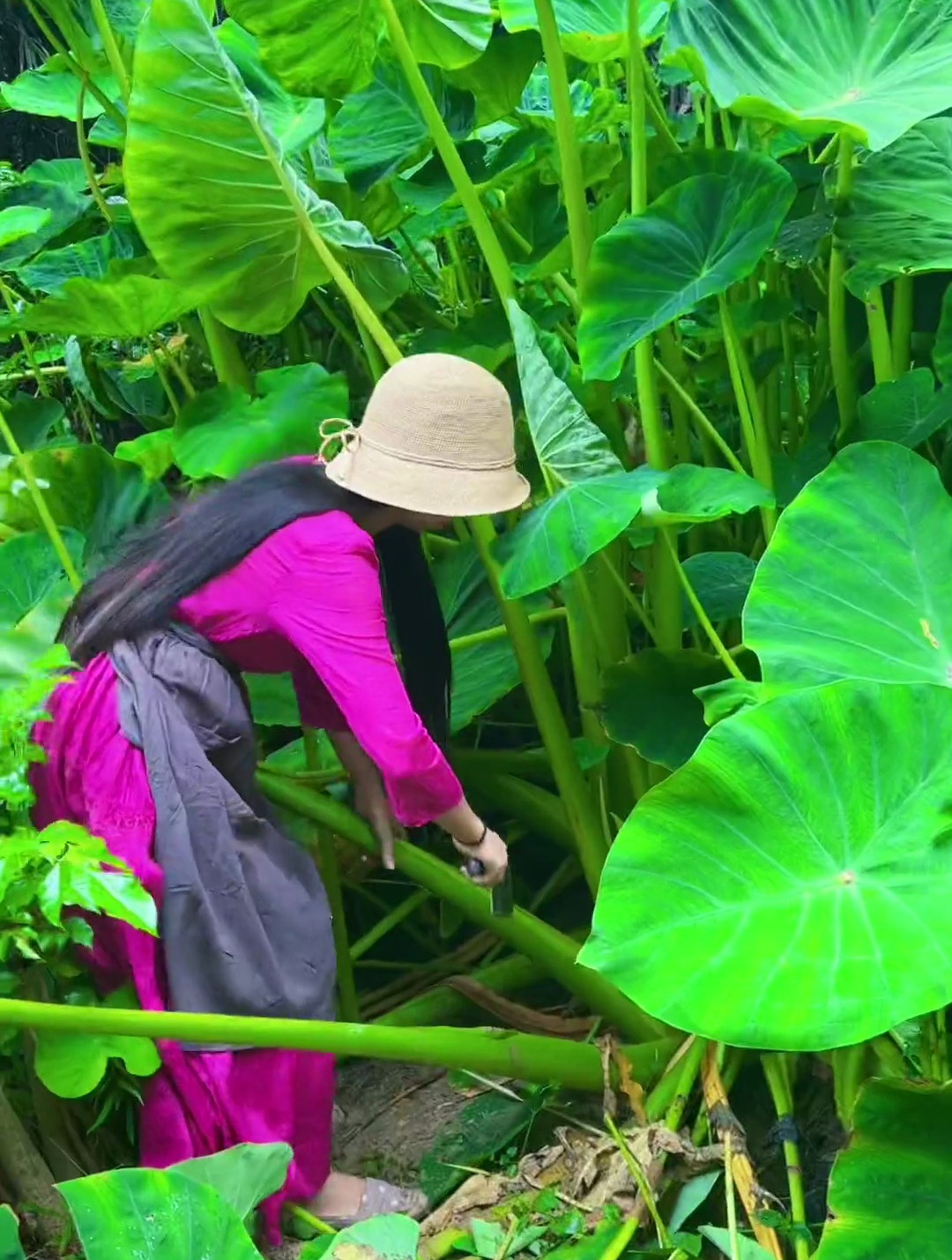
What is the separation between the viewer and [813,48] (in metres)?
1.44

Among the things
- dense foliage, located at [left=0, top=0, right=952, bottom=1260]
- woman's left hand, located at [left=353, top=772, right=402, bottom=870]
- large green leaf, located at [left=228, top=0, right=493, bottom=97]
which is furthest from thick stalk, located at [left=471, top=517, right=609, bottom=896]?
large green leaf, located at [left=228, top=0, right=493, bottom=97]

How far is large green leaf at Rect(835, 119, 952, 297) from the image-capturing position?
4.62 feet

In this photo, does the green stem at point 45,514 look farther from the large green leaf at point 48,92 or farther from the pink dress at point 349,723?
the large green leaf at point 48,92

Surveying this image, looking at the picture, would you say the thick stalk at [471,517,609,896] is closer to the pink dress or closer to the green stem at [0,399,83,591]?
the pink dress

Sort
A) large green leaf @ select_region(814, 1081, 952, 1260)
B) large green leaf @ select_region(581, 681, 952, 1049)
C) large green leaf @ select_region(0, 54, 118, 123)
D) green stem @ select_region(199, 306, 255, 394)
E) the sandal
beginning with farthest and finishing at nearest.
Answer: large green leaf @ select_region(0, 54, 118, 123), green stem @ select_region(199, 306, 255, 394), the sandal, large green leaf @ select_region(814, 1081, 952, 1260), large green leaf @ select_region(581, 681, 952, 1049)

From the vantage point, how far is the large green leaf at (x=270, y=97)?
5.49ft

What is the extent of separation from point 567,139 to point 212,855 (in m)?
0.93

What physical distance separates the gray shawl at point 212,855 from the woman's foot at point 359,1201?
0.21 m

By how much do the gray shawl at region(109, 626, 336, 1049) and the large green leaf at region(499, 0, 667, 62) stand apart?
919 mm

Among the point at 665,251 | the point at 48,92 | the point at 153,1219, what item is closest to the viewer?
the point at 153,1219

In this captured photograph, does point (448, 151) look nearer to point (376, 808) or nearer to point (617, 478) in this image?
point (617, 478)

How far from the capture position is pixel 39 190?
227 centimetres

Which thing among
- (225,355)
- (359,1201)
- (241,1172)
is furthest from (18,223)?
(359,1201)

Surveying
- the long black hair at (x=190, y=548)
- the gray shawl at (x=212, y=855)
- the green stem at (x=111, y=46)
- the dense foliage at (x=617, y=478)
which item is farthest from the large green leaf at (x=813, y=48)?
the gray shawl at (x=212, y=855)
